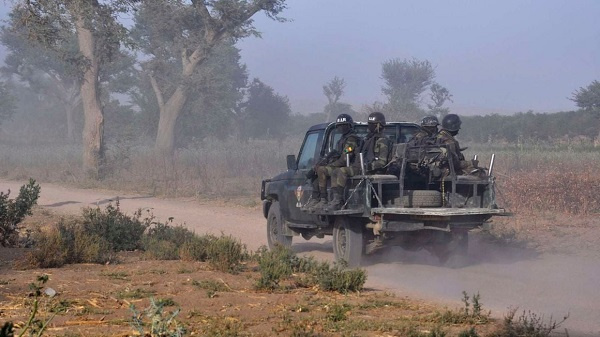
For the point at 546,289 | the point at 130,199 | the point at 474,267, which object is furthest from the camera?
the point at 130,199

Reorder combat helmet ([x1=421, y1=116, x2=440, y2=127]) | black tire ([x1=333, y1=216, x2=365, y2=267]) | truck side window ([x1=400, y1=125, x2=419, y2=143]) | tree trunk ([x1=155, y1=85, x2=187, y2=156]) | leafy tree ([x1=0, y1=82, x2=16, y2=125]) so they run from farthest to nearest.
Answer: leafy tree ([x1=0, y1=82, x2=16, y2=125])
tree trunk ([x1=155, y1=85, x2=187, y2=156])
truck side window ([x1=400, y1=125, x2=419, y2=143])
combat helmet ([x1=421, y1=116, x2=440, y2=127])
black tire ([x1=333, y1=216, x2=365, y2=267])

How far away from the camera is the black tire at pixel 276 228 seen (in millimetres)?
13412

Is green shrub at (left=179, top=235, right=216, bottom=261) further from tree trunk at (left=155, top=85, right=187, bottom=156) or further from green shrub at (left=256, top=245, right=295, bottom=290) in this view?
tree trunk at (left=155, top=85, right=187, bottom=156)

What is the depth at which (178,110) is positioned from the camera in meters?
41.3

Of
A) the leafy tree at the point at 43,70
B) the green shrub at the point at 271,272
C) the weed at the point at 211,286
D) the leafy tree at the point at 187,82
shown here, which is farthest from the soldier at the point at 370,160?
the leafy tree at the point at 43,70

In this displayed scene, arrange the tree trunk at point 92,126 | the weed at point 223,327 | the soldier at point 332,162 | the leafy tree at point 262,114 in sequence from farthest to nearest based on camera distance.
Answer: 1. the leafy tree at point 262,114
2. the tree trunk at point 92,126
3. the soldier at point 332,162
4. the weed at point 223,327

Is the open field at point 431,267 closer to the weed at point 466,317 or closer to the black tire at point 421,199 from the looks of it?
the weed at point 466,317

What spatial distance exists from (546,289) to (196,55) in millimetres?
31438

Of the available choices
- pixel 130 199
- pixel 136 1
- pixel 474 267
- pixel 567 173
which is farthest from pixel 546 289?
pixel 136 1

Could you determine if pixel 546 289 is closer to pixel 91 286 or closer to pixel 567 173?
pixel 91 286

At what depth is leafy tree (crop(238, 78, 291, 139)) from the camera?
208 feet

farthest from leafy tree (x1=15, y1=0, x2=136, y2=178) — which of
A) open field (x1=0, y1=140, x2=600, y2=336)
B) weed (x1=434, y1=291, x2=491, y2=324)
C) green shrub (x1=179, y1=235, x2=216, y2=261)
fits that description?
weed (x1=434, y1=291, x2=491, y2=324)

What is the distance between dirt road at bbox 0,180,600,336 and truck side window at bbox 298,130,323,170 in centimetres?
151

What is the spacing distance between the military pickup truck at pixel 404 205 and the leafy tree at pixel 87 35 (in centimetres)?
669
